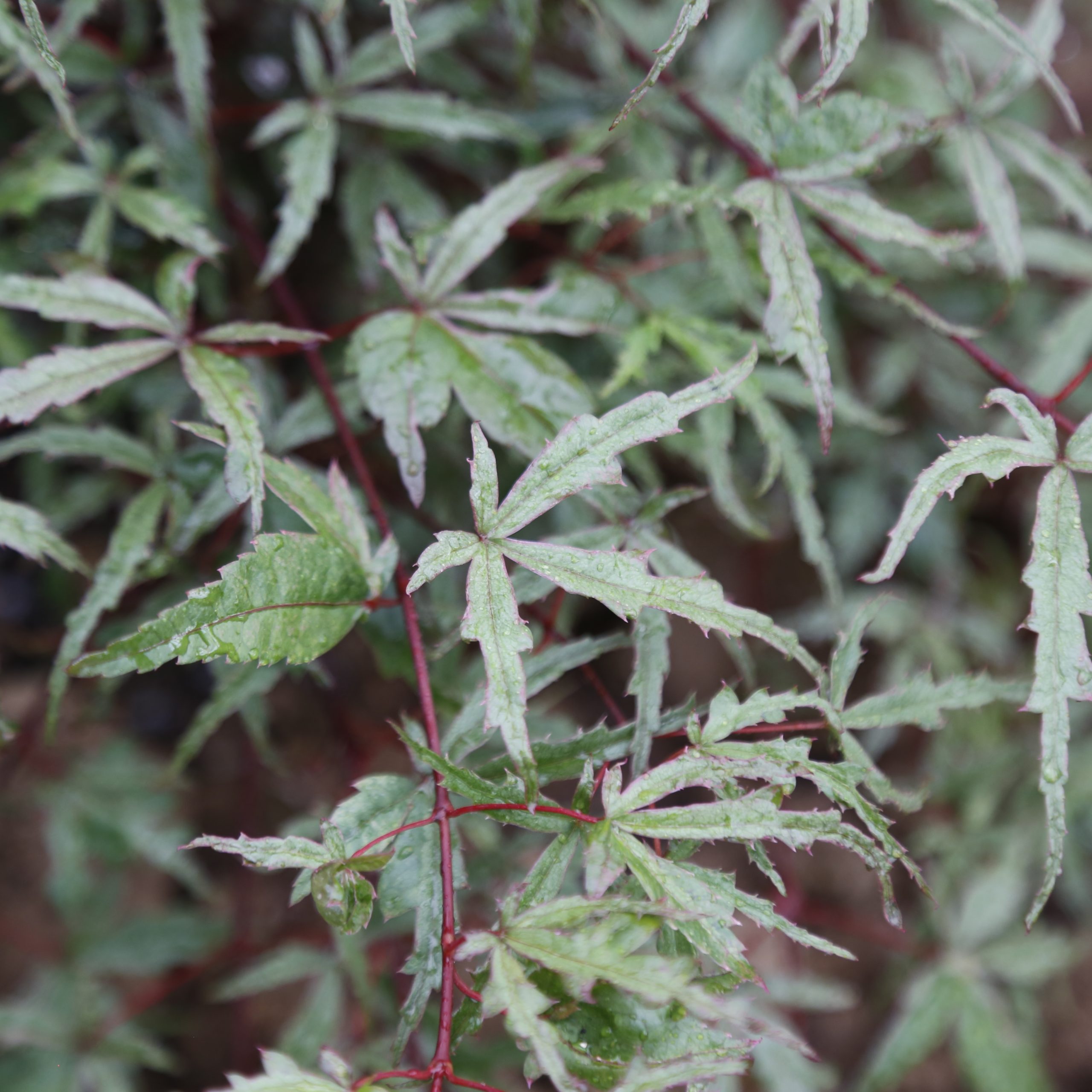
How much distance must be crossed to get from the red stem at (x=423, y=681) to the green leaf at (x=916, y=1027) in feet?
3.08

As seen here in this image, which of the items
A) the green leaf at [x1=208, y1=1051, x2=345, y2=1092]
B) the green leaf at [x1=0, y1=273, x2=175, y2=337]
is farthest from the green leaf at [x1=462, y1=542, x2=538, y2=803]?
the green leaf at [x1=0, y1=273, x2=175, y2=337]

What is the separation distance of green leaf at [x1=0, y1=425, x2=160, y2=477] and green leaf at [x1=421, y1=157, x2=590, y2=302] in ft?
1.19

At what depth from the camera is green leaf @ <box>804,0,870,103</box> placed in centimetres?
70

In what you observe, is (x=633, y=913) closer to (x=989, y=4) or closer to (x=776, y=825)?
(x=776, y=825)

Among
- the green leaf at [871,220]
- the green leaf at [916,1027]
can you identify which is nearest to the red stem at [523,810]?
the green leaf at [871,220]

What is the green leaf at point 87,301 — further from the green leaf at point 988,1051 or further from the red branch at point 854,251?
the green leaf at point 988,1051

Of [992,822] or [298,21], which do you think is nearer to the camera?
[298,21]

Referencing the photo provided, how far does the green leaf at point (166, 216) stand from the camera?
3.13 ft

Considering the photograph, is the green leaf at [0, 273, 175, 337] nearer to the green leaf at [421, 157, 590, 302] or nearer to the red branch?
the green leaf at [421, 157, 590, 302]

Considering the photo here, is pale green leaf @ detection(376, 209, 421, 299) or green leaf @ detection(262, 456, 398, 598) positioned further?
pale green leaf @ detection(376, 209, 421, 299)

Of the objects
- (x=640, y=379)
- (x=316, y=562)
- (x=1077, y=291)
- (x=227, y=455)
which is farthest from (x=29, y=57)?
(x=1077, y=291)

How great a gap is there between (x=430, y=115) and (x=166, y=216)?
33 cm

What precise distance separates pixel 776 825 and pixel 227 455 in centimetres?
53

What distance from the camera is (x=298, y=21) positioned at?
3.47 ft
